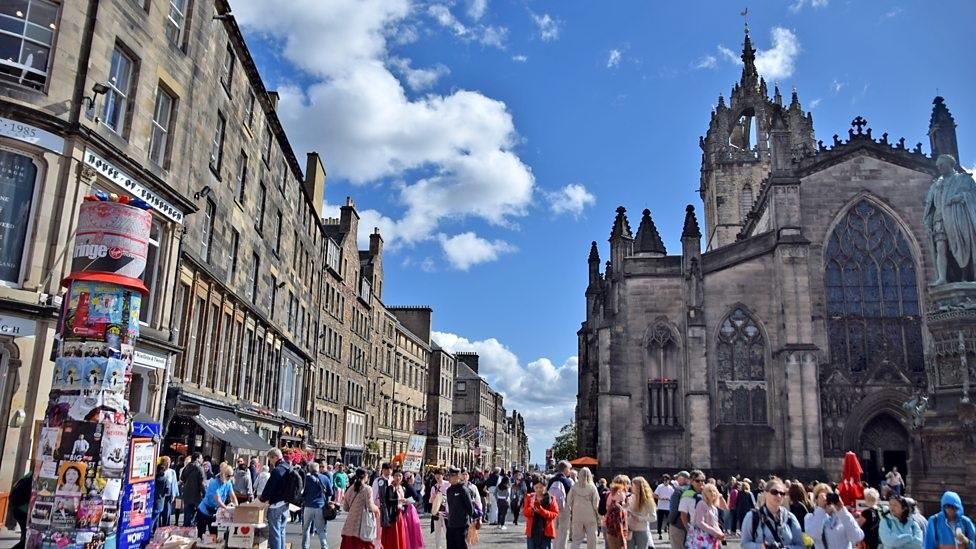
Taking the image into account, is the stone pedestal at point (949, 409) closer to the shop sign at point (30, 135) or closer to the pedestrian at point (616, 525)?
the pedestrian at point (616, 525)

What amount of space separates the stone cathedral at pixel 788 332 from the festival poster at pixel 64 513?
89.0ft

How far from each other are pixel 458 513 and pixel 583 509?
1869 millimetres

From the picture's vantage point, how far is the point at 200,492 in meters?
14.2

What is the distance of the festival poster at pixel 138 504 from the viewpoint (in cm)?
813

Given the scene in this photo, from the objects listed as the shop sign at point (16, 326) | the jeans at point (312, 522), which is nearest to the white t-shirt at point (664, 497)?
the jeans at point (312, 522)

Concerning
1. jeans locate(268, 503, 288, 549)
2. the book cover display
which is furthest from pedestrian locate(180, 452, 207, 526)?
the book cover display

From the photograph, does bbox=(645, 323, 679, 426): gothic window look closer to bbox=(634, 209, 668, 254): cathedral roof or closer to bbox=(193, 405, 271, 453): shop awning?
bbox=(634, 209, 668, 254): cathedral roof

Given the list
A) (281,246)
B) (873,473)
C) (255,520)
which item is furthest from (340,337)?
(255,520)

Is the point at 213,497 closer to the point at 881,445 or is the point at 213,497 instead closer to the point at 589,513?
the point at 589,513

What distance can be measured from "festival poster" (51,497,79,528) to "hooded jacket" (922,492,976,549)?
8.80m

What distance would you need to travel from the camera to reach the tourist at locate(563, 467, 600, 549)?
36.4ft

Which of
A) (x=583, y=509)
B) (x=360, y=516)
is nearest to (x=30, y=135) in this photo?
(x=360, y=516)

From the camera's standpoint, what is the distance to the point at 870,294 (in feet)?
109

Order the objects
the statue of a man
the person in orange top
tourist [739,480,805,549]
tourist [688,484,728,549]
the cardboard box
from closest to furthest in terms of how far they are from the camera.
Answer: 1. tourist [739,480,805,549]
2. tourist [688,484,728,549]
3. the cardboard box
4. the person in orange top
5. the statue of a man
